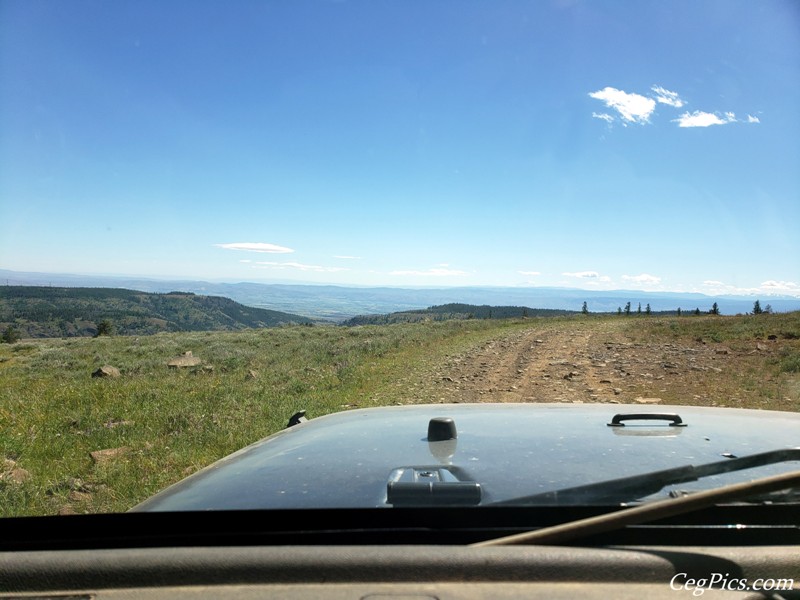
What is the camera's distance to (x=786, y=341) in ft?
56.3

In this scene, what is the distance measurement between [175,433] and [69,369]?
12.0 meters

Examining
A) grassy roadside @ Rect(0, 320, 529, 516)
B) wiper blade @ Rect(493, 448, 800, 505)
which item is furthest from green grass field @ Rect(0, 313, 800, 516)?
wiper blade @ Rect(493, 448, 800, 505)

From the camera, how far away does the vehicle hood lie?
6.26 ft

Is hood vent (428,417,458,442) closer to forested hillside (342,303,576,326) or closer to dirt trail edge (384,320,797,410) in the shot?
dirt trail edge (384,320,797,410)

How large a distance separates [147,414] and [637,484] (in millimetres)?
8473

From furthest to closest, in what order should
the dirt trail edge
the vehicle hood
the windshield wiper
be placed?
1. the dirt trail edge
2. the vehicle hood
3. the windshield wiper

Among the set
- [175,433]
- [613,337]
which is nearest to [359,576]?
[175,433]

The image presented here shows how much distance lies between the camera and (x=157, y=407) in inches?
359

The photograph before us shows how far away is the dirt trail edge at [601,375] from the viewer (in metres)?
9.96

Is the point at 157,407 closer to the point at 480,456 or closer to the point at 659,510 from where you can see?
the point at 480,456

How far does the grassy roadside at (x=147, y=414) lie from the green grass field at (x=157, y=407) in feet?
0.06

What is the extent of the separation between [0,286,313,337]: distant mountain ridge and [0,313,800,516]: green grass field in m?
91.3

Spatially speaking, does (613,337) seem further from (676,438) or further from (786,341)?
(676,438)

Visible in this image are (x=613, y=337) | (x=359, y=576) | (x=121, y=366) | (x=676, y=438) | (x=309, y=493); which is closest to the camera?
(x=359, y=576)
